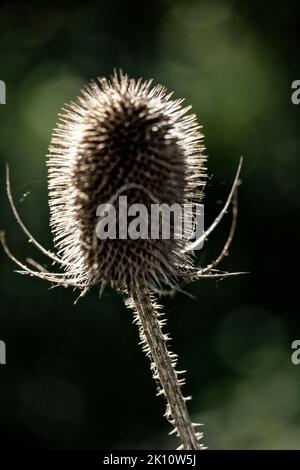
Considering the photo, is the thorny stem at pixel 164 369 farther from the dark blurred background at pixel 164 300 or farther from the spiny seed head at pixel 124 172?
the dark blurred background at pixel 164 300

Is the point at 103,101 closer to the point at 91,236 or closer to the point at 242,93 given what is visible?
the point at 91,236

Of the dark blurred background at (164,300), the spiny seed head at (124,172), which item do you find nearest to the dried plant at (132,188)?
the spiny seed head at (124,172)

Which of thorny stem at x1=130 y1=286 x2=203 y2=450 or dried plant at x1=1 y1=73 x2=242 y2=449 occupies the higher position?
dried plant at x1=1 y1=73 x2=242 y2=449

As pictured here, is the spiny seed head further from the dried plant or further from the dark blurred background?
the dark blurred background

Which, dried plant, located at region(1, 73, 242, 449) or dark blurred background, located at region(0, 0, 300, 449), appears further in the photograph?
dark blurred background, located at region(0, 0, 300, 449)

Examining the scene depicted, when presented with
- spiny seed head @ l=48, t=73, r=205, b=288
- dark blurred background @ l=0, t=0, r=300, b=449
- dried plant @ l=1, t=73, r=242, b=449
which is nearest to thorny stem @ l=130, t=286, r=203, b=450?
dried plant @ l=1, t=73, r=242, b=449

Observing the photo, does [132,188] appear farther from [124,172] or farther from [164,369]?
[164,369]

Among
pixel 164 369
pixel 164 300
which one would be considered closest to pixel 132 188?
pixel 164 369
